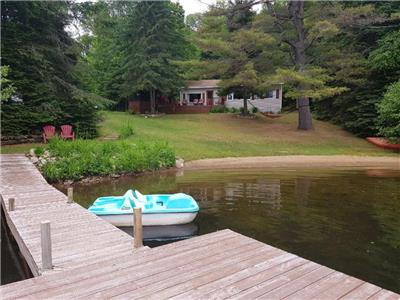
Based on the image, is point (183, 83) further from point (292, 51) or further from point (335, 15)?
point (335, 15)

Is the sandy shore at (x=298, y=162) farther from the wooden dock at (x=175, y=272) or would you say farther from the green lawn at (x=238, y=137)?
the wooden dock at (x=175, y=272)

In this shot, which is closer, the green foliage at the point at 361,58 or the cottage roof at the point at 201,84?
the green foliage at the point at 361,58

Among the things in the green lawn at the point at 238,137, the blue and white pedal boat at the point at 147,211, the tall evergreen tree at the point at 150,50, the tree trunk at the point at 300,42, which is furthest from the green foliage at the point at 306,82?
the blue and white pedal boat at the point at 147,211

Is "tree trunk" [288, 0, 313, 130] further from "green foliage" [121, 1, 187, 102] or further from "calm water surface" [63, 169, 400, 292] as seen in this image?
"green foliage" [121, 1, 187, 102]

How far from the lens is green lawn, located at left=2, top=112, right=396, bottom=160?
1969 centimetres

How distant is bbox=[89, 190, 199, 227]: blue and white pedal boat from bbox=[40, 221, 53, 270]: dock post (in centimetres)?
310

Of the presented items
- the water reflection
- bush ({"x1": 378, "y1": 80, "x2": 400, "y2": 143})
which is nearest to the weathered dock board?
the water reflection

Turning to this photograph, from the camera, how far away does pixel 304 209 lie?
32.5 ft

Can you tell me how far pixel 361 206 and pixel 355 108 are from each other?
16740 millimetres

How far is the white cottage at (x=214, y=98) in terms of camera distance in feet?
116

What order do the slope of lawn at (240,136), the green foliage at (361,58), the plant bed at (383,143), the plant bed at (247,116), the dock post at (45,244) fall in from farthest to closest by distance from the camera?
the plant bed at (247,116)
the green foliage at (361,58)
the plant bed at (383,143)
the slope of lawn at (240,136)
the dock post at (45,244)

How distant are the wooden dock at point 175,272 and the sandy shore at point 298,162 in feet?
34.3

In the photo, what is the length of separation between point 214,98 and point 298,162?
2008 centimetres

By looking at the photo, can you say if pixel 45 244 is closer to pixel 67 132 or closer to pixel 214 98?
pixel 67 132
